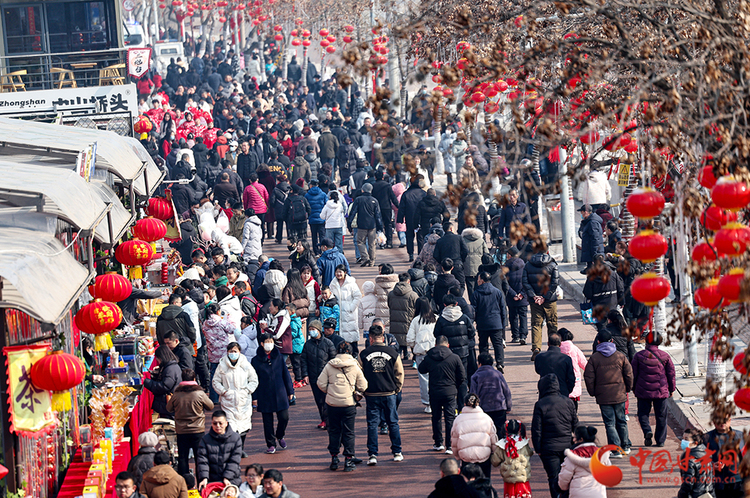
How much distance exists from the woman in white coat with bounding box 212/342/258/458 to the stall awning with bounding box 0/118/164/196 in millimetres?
2691

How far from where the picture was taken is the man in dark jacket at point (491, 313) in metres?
15.6

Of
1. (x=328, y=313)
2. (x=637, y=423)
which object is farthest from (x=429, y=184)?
(x=637, y=423)

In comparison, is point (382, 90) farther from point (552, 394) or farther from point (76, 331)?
point (76, 331)

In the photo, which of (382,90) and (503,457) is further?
(503,457)

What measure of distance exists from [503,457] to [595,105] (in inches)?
200

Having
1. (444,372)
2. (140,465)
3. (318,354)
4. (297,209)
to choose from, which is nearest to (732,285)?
(140,465)

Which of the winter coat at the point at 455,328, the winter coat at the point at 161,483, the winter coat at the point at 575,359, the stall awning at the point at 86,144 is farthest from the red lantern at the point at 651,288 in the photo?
the stall awning at the point at 86,144

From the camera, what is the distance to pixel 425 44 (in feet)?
62.1

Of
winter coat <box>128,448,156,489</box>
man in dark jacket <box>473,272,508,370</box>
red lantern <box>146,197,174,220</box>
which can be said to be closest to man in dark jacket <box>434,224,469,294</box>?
man in dark jacket <box>473,272,508,370</box>

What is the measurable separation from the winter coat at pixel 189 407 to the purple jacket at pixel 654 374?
515 cm

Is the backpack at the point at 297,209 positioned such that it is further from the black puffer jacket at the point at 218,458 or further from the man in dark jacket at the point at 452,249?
the black puffer jacket at the point at 218,458

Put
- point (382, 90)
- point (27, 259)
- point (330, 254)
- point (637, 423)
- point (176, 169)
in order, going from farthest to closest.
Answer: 1. point (176, 169)
2. point (330, 254)
3. point (637, 423)
4. point (27, 259)
5. point (382, 90)

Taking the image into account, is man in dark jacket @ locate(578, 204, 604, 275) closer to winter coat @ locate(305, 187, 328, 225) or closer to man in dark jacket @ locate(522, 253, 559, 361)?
man in dark jacket @ locate(522, 253, 559, 361)

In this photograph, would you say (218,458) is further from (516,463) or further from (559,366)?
(559,366)
